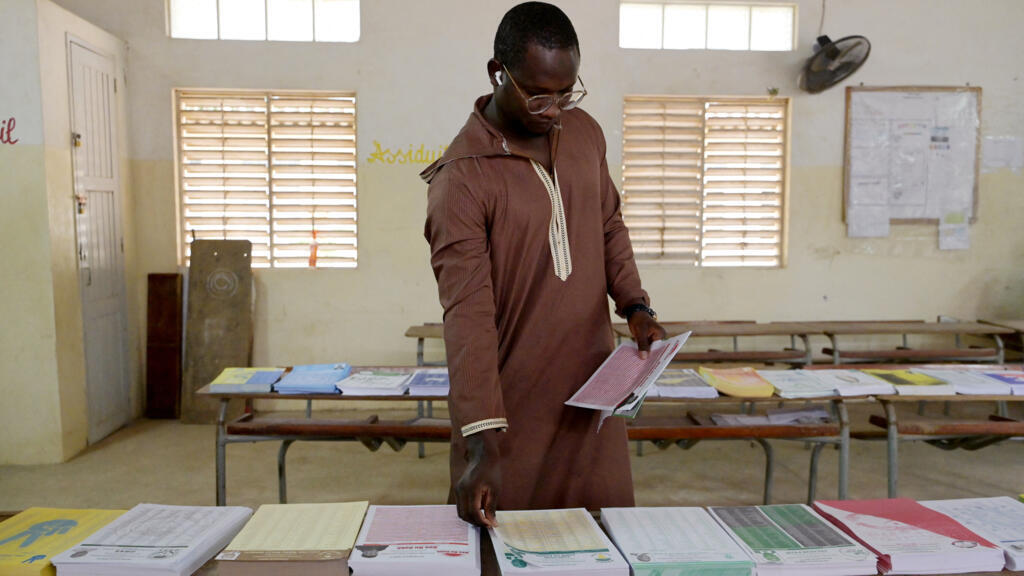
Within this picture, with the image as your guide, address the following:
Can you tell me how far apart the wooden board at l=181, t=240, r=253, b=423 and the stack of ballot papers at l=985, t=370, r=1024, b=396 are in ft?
13.8

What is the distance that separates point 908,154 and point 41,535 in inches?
215

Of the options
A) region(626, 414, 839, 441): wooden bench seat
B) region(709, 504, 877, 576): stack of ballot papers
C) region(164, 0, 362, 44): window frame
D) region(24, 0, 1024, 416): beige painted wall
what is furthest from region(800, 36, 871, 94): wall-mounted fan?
region(709, 504, 877, 576): stack of ballot papers

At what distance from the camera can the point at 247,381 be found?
2.90 m

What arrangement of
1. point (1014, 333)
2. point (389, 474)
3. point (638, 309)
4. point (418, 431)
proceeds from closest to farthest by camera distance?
point (638, 309), point (418, 431), point (389, 474), point (1014, 333)

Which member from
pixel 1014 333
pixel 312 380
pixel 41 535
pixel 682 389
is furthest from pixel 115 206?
pixel 1014 333

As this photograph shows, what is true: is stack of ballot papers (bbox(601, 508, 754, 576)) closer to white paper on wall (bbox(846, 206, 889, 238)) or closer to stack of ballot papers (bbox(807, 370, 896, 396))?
stack of ballot papers (bbox(807, 370, 896, 396))

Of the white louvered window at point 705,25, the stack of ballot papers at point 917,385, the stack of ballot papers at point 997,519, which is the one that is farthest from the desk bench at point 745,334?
the stack of ballot papers at point 997,519

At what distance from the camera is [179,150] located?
198 inches

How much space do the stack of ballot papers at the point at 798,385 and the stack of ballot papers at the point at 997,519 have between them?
1243mm

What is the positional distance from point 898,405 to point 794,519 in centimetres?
433

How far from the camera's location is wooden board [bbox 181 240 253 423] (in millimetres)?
4906

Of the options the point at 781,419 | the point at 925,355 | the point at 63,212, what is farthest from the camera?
the point at 925,355

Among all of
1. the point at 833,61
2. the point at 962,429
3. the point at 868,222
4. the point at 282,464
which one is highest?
the point at 833,61

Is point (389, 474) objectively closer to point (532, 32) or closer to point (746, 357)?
point (746, 357)
